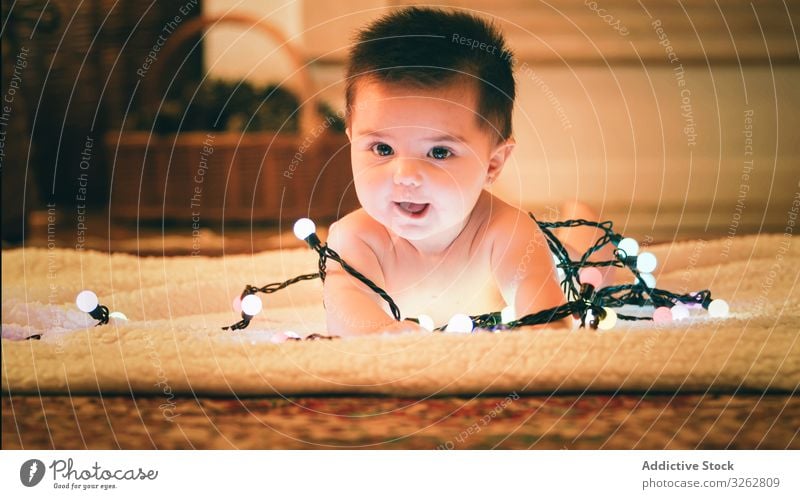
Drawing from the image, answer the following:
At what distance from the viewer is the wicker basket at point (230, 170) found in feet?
4.21

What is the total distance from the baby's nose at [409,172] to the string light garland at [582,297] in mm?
92

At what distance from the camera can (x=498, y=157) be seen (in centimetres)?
70

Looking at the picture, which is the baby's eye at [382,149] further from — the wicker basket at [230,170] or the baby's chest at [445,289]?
the wicker basket at [230,170]

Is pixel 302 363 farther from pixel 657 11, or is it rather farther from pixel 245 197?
pixel 657 11

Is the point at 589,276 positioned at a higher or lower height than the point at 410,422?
higher

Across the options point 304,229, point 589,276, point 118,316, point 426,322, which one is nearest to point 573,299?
point 589,276

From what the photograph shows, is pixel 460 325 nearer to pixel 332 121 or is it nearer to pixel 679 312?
pixel 679 312

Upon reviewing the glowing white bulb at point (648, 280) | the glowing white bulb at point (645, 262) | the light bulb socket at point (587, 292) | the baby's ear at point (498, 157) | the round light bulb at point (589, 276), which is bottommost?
the light bulb socket at point (587, 292)

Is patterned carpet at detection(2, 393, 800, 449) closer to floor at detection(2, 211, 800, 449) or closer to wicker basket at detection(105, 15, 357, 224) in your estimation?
floor at detection(2, 211, 800, 449)

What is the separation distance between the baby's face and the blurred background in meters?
0.42

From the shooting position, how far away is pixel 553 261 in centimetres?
72

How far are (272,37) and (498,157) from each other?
0.69 metres

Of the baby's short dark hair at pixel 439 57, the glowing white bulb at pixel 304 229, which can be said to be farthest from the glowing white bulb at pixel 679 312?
the glowing white bulb at pixel 304 229

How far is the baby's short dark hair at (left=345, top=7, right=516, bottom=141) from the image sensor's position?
64cm
